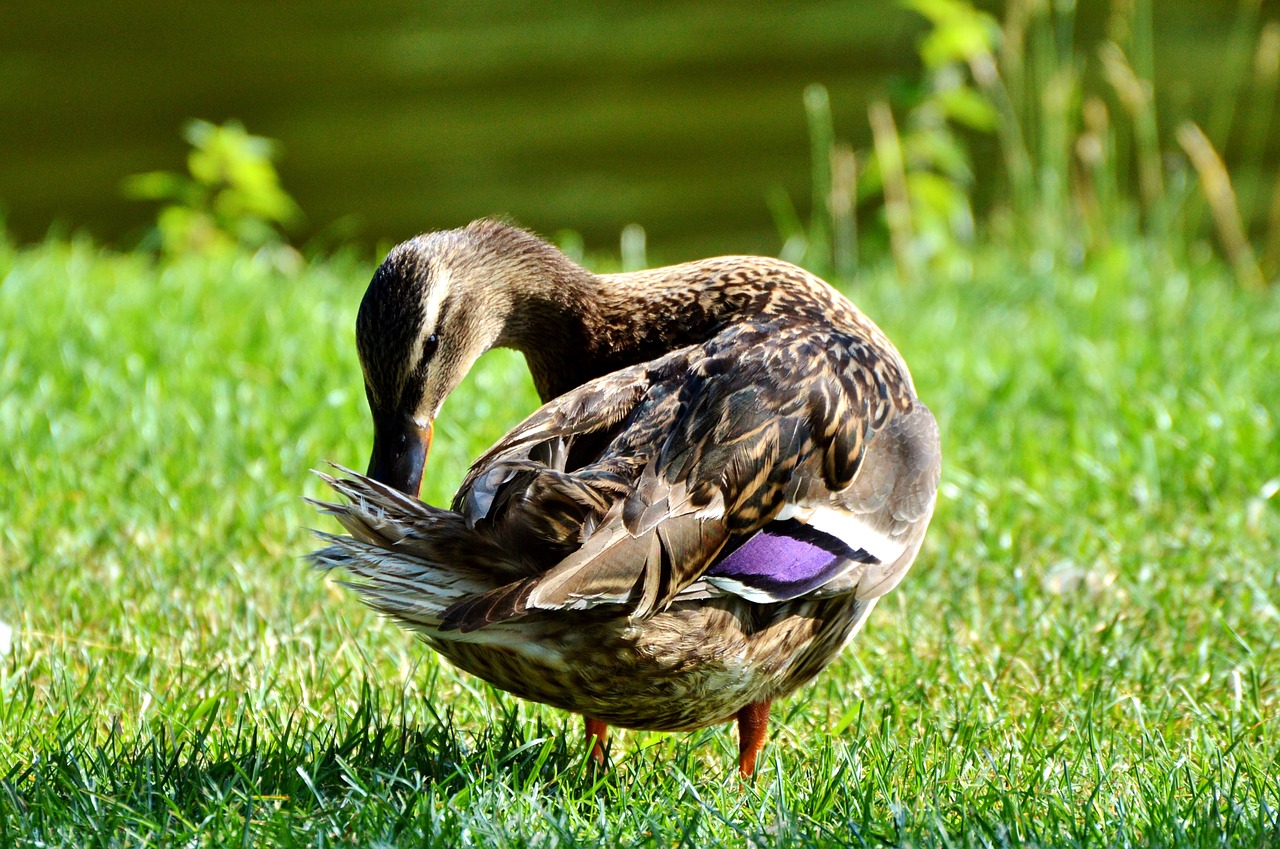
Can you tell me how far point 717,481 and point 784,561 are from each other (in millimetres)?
188

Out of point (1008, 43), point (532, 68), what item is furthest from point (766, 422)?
point (532, 68)

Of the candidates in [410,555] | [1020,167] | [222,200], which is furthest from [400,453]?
[222,200]

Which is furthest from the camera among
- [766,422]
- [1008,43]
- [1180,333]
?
[1008,43]

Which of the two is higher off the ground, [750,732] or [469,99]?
[469,99]

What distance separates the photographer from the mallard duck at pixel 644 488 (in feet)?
9.02

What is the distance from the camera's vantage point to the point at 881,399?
3.26m

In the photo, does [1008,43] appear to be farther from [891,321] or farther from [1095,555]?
[1095,555]

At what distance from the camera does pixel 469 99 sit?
17406 millimetres

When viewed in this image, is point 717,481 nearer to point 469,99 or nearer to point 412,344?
point 412,344

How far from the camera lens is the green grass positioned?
2742 mm

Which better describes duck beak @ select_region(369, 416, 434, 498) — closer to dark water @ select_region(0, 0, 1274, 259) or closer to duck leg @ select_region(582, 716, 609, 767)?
duck leg @ select_region(582, 716, 609, 767)

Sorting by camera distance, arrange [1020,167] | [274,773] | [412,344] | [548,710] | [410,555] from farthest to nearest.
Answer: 1. [1020,167]
2. [548,710]
3. [412,344]
4. [274,773]
5. [410,555]

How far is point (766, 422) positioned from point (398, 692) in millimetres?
1087

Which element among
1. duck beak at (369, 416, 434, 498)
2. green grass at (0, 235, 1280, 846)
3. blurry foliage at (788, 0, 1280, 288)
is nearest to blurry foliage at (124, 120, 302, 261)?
green grass at (0, 235, 1280, 846)
